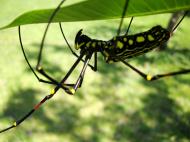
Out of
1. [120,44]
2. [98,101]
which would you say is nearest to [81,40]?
[120,44]

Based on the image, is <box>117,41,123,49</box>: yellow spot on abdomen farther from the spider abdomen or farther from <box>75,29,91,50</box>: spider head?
<box>75,29,91,50</box>: spider head

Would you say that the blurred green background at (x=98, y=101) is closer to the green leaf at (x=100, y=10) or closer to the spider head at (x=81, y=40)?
the spider head at (x=81, y=40)

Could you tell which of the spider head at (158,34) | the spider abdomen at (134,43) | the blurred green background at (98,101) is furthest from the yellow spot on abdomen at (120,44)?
the blurred green background at (98,101)

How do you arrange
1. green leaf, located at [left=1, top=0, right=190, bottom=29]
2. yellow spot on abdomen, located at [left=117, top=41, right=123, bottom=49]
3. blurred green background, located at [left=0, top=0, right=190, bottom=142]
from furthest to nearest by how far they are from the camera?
blurred green background, located at [left=0, top=0, right=190, bottom=142] < yellow spot on abdomen, located at [left=117, top=41, right=123, bottom=49] < green leaf, located at [left=1, top=0, right=190, bottom=29]

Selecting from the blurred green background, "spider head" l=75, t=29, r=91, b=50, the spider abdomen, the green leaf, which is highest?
the green leaf

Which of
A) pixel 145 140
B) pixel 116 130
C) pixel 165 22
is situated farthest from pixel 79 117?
pixel 165 22

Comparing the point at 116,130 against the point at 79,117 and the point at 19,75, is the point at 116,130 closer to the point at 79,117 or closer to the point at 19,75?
the point at 79,117

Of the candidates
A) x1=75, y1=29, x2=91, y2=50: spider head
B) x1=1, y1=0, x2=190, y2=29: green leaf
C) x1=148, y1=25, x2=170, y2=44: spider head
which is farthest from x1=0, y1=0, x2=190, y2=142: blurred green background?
x1=1, y1=0, x2=190, y2=29: green leaf
